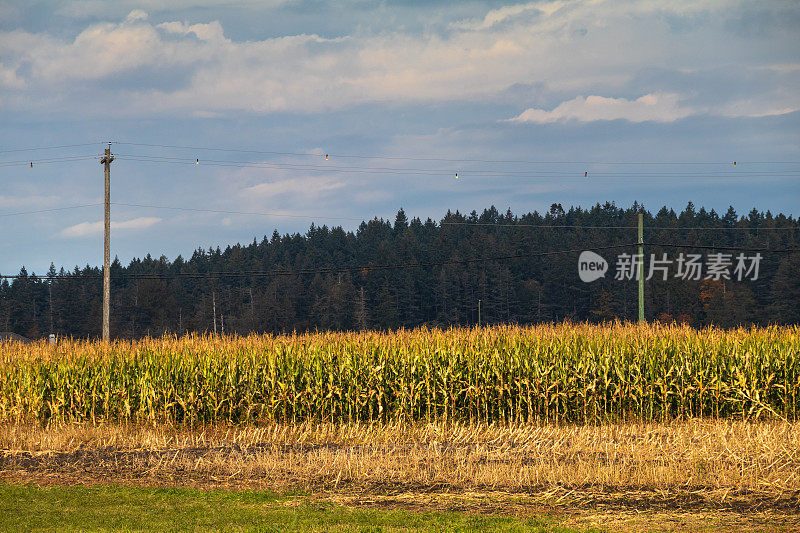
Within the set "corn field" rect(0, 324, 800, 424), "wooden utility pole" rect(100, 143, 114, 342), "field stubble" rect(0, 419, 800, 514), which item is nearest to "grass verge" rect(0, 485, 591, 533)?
"field stubble" rect(0, 419, 800, 514)

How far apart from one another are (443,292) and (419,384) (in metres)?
107

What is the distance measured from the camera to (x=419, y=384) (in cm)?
1794

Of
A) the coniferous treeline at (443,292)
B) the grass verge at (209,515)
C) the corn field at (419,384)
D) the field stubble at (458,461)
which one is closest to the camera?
the grass verge at (209,515)

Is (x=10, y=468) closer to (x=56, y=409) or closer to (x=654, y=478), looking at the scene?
(x=56, y=409)

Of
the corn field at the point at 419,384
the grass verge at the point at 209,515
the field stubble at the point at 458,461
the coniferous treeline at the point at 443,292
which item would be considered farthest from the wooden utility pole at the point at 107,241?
the coniferous treeline at the point at 443,292

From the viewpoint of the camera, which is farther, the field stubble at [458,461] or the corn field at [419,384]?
the corn field at [419,384]

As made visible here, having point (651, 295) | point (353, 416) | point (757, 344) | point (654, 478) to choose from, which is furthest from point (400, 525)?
point (651, 295)

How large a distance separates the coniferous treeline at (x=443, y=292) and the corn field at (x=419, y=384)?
88910mm

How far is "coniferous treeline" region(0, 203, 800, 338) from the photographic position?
368 feet

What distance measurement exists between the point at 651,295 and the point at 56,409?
10491 centimetres

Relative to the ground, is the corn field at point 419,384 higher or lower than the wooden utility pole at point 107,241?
lower

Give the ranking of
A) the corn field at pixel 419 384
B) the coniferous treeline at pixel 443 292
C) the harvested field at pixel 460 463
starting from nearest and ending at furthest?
the harvested field at pixel 460 463 < the corn field at pixel 419 384 < the coniferous treeline at pixel 443 292

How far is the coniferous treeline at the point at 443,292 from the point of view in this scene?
112 metres

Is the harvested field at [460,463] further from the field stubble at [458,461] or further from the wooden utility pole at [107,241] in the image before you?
the wooden utility pole at [107,241]
